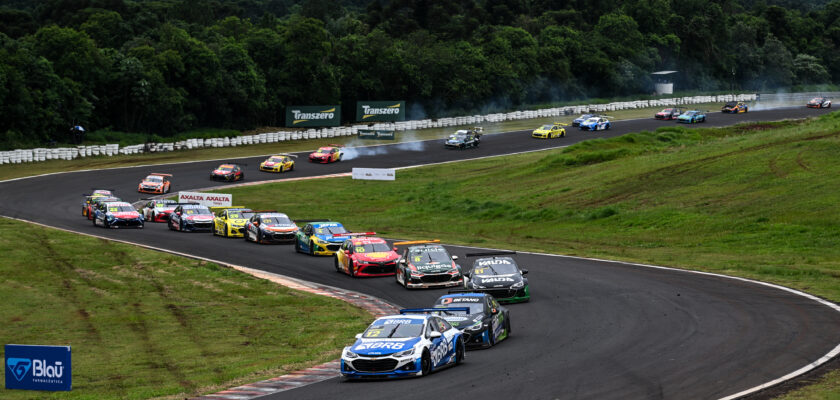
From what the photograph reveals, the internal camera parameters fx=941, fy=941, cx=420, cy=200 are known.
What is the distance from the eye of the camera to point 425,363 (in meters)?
19.4

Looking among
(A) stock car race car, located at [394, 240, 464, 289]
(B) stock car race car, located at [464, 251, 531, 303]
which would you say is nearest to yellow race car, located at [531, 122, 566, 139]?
(A) stock car race car, located at [394, 240, 464, 289]

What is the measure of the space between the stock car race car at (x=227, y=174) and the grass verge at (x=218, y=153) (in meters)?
10.2

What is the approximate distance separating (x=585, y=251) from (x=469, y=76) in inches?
3261

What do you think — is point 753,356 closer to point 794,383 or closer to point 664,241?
point 794,383

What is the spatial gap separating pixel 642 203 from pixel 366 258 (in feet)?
71.0

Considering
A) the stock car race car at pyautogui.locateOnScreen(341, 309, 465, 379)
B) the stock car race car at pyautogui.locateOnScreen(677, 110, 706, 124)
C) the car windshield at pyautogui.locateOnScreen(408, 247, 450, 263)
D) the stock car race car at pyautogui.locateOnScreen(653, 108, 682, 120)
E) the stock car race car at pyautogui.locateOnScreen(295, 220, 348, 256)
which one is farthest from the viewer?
the stock car race car at pyautogui.locateOnScreen(653, 108, 682, 120)

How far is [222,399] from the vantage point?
58.7 ft

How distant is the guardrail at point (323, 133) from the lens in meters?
80.9

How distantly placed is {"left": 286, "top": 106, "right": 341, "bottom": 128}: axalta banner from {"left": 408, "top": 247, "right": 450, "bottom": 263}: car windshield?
70856mm

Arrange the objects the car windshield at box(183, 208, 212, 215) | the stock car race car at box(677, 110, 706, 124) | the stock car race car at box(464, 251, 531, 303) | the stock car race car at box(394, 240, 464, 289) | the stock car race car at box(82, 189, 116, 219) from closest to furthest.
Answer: the stock car race car at box(464, 251, 531, 303) < the stock car race car at box(394, 240, 464, 289) < the car windshield at box(183, 208, 212, 215) < the stock car race car at box(82, 189, 116, 219) < the stock car race car at box(677, 110, 706, 124)

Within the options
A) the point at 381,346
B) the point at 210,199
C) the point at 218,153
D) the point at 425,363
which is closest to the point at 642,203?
the point at 210,199

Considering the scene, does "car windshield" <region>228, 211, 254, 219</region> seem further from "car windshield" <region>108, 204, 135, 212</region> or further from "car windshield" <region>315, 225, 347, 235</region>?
"car windshield" <region>315, 225, 347, 235</region>

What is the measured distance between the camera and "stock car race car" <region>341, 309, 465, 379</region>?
62.8 feet

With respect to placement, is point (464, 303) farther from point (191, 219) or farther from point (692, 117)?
point (692, 117)
